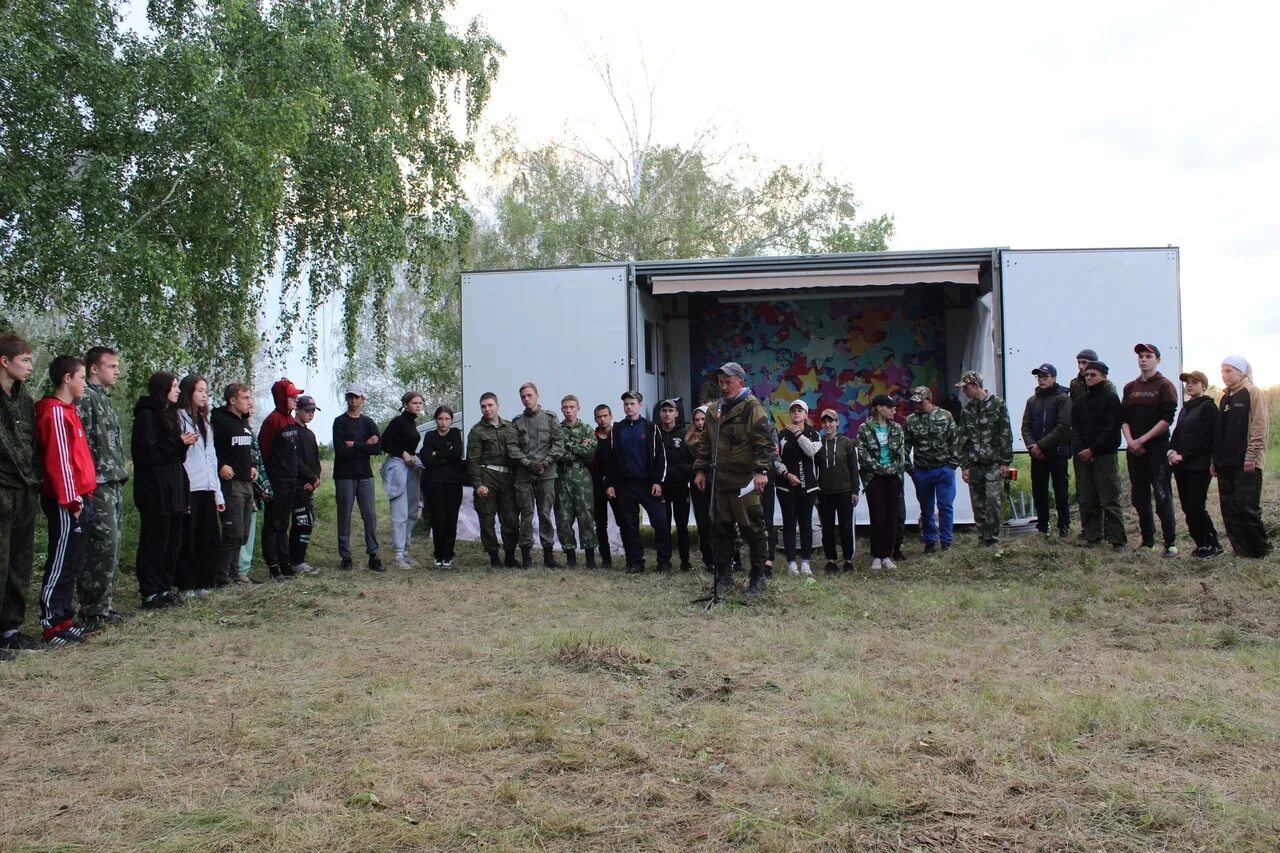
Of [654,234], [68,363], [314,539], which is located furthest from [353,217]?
[654,234]

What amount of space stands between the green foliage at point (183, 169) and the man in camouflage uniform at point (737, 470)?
170 inches

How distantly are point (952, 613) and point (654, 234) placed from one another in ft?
73.5

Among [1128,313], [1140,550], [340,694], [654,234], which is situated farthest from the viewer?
[654,234]

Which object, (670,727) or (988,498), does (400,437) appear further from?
(670,727)

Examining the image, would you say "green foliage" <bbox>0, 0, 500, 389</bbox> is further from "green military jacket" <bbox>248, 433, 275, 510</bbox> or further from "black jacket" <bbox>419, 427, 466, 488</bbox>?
"black jacket" <bbox>419, 427, 466, 488</bbox>

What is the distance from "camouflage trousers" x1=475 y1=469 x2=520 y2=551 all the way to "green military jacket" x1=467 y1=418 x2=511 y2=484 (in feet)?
0.24

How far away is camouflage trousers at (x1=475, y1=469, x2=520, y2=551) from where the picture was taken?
10.1 m

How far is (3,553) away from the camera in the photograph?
19.7 feet

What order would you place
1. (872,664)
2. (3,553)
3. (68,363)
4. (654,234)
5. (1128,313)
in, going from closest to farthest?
1. (872,664)
2. (3,553)
3. (68,363)
4. (1128,313)
5. (654,234)

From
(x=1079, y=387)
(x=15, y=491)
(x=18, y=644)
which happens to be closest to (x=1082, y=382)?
(x=1079, y=387)

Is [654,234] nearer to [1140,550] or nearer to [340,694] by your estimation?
[1140,550]

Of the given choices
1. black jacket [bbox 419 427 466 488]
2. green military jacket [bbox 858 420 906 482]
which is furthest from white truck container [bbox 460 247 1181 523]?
green military jacket [bbox 858 420 906 482]

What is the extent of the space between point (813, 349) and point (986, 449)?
3715mm

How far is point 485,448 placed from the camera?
33.2ft
